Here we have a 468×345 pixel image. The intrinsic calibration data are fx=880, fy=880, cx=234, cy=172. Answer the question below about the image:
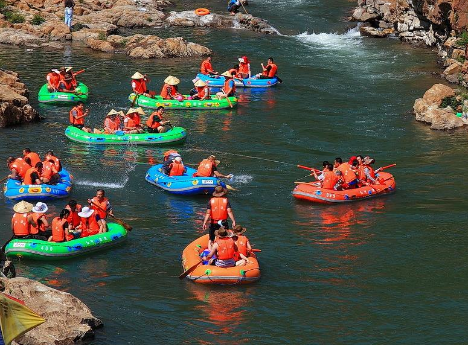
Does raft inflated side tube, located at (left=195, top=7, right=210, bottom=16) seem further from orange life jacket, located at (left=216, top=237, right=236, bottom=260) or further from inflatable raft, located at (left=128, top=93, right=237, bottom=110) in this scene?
orange life jacket, located at (left=216, top=237, right=236, bottom=260)

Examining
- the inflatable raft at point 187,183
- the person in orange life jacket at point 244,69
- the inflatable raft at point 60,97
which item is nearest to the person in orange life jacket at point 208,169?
the inflatable raft at point 187,183

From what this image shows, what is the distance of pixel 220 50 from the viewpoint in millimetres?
44219

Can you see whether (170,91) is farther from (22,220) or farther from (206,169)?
(22,220)

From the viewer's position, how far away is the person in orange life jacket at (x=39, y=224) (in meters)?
20.9

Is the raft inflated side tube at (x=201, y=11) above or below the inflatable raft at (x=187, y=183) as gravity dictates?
above

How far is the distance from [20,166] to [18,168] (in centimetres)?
8

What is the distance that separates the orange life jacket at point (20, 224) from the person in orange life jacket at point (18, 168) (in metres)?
4.42

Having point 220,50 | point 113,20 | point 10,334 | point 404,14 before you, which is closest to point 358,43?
point 404,14

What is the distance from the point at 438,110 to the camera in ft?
106

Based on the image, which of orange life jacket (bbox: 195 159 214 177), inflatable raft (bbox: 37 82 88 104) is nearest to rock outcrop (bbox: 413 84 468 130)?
orange life jacket (bbox: 195 159 214 177)

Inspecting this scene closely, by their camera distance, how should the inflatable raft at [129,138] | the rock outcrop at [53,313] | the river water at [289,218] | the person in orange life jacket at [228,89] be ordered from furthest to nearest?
the person in orange life jacket at [228,89] → the inflatable raft at [129,138] → the river water at [289,218] → the rock outcrop at [53,313]

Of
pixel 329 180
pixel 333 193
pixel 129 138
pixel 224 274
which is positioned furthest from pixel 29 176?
pixel 333 193

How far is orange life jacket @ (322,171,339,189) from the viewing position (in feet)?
82.0

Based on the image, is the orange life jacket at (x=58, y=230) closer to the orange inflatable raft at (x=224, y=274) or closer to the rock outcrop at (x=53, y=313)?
the orange inflatable raft at (x=224, y=274)
